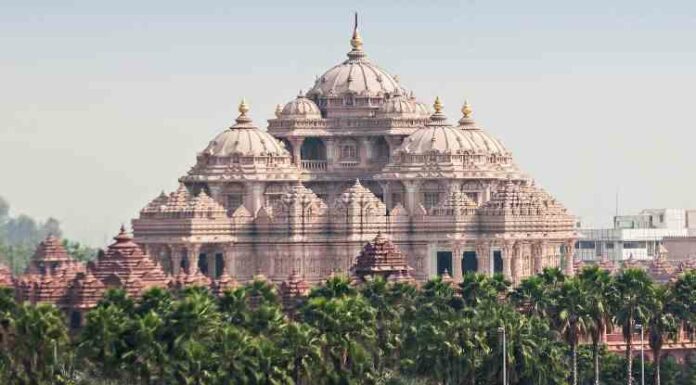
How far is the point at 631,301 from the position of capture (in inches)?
6727

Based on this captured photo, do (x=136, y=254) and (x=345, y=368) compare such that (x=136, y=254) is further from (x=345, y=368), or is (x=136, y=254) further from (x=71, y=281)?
(x=345, y=368)

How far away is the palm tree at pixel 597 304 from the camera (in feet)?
557

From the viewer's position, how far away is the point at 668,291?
175 meters

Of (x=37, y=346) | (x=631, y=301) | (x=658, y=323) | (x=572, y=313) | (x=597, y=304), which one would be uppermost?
(x=631, y=301)

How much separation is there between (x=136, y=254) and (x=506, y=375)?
4035 centimetres

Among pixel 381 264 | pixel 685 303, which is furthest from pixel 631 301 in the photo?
pixel 381 264

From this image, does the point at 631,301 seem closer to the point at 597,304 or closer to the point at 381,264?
the point at 597,304

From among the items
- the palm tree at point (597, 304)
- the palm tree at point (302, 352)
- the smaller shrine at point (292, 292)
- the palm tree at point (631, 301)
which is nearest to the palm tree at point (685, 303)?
the palm tree at point (631, 301)

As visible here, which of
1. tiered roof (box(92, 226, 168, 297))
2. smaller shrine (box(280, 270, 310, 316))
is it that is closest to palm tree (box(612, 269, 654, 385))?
smaller shrine (box(280, 270, 310, 316))

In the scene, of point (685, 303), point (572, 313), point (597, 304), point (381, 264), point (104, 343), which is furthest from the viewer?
point (381, 264)

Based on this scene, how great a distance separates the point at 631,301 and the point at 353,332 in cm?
1743

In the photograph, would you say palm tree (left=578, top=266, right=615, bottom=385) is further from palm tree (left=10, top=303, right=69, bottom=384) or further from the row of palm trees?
palm tree (left=10, top=303, right=69, bottom=384)

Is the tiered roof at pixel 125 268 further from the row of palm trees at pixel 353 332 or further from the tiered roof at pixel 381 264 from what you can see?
the tiered roof at pixel 381 264

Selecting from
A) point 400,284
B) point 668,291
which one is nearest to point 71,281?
point 400,284
